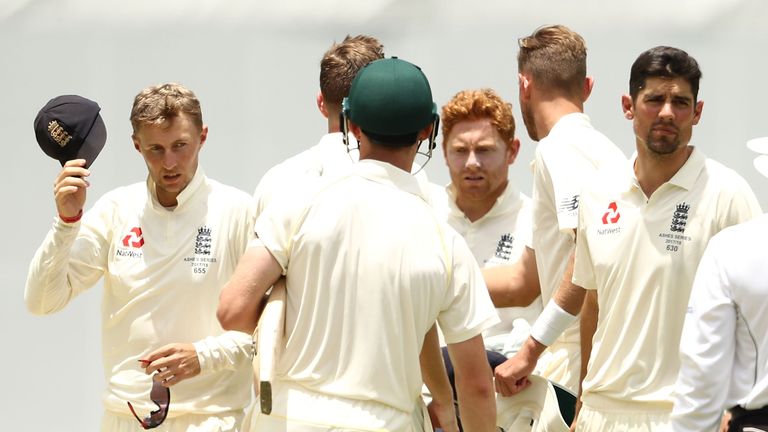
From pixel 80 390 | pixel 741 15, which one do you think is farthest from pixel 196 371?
pixel 741 15

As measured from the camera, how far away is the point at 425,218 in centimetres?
314

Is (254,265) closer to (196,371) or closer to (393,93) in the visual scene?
(393,93)

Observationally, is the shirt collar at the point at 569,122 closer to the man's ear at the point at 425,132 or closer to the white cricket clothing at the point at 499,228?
the white cricket clothing at the point at 499,228

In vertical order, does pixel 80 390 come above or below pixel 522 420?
below

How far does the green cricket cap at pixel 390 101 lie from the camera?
3.11m

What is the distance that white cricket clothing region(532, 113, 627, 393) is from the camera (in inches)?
157

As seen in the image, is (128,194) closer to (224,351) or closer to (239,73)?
(224,351)

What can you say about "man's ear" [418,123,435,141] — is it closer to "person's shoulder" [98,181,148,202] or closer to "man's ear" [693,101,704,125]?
"man's ear" [693,101,704,125]

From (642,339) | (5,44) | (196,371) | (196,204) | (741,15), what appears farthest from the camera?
(5,44)

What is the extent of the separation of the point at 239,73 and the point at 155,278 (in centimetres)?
213

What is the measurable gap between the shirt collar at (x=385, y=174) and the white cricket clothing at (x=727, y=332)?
0.64 meters

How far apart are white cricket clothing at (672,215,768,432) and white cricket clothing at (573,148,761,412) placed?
470 mm

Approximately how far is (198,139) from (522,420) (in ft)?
3.88

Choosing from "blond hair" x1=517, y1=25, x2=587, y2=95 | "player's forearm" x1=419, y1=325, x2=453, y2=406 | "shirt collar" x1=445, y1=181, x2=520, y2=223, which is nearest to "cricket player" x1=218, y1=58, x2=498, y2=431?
"player's forearm" x1=419, y1=325, x2=453, y2=406
